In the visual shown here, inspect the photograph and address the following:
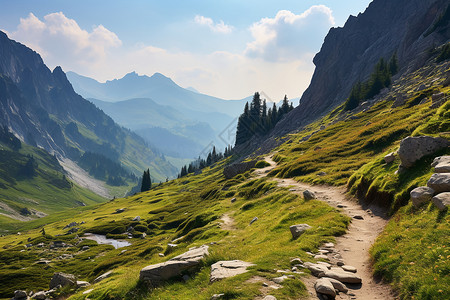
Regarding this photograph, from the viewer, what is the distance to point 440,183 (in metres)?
14.7

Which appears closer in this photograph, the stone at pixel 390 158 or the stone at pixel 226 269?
the stone at pixel 226 269

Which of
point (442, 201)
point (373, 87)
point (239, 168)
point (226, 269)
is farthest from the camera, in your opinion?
point (373, 87)

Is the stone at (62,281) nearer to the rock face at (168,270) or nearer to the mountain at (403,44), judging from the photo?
the rock face at (168,270)

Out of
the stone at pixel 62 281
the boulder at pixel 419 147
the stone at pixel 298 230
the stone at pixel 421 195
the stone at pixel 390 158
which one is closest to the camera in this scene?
the stone at pixel 421 195

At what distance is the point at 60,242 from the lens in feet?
245

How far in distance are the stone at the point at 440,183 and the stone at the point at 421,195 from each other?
0.86ft

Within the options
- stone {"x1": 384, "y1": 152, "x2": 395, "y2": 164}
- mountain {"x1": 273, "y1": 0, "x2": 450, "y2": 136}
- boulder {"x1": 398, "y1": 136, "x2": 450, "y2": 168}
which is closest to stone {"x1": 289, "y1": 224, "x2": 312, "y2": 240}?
boulder {"x1": 398, "y1": 136, "x2": 450, "y2": 168}

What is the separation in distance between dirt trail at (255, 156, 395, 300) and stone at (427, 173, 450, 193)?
15.0 ft

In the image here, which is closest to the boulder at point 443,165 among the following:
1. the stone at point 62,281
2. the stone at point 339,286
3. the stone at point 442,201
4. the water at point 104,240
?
the stone at point 442,201

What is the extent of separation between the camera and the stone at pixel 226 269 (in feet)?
42.8

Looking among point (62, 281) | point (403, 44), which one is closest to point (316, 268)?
point (62, 281)

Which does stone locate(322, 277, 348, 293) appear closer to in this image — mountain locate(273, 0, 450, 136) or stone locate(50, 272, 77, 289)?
stone locate(50, 272, 77, 289)

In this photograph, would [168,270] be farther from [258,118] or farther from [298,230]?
[258,118]

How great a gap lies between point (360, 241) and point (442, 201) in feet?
18.1
